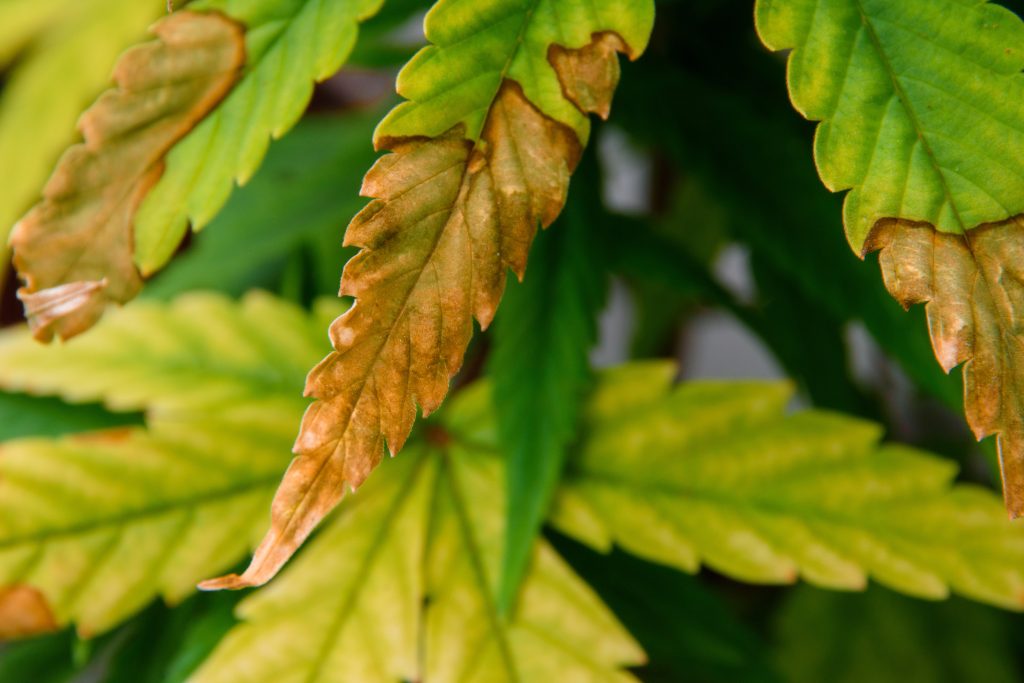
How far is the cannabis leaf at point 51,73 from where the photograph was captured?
470mm

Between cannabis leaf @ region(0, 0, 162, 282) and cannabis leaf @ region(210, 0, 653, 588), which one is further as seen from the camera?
cannabis leaf @ region(0, 0, 162, 282)

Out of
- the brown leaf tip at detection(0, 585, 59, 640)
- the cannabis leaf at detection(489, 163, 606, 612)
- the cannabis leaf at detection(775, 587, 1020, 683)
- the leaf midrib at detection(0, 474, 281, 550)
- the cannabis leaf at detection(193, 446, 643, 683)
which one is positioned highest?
the cannabis leaf at detection(489, 163, 606, 612)

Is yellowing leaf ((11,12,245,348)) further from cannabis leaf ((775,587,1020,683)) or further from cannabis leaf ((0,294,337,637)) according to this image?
cannabis leaf ((775,587,1020,683))

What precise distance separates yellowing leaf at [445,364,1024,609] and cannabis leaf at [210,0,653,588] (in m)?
0.18

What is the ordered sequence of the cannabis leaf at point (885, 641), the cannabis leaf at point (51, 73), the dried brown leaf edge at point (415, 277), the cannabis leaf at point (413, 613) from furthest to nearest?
the cannabis leaf at point (885, 641), the cannabis leaf at point (51, 73), the cannabis leaf at point (413, 613), the dried brown leaf edge at point (415, 277)

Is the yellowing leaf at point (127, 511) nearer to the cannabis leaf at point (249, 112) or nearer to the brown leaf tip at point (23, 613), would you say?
the brown leaf tip at point (23, 613)

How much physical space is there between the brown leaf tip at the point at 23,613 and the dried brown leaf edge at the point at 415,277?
0.55 ft

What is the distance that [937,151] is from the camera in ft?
0.76

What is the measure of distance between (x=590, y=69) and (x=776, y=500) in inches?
8.4

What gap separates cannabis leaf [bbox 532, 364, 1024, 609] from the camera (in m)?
0.35

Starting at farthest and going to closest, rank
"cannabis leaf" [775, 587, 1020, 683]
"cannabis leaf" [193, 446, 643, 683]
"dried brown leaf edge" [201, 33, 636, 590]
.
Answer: "cannabis leaf" [775, 587, 1020, 683] → "cannabis leaf" [193, 446, 643, 683] → "dried brown leaf edge" [201, 33, 636, 590]

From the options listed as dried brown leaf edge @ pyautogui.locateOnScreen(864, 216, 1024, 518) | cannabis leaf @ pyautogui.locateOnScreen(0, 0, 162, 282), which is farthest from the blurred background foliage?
dried brown leaf edge @ pyautogui.locateOnScreen(864, 216, 1024, 518)

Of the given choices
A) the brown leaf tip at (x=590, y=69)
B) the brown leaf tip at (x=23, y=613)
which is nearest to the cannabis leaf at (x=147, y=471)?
the brown leaf tip at (x=23, y=613)

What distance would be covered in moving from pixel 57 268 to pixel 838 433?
316 millimetres
